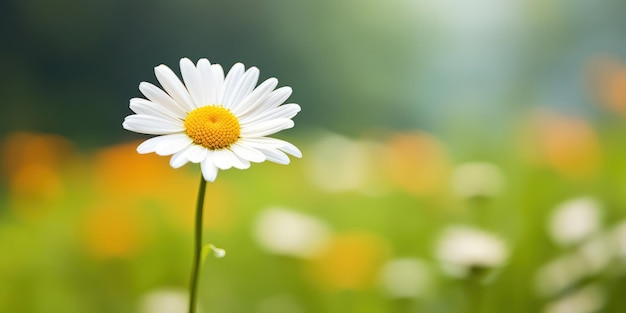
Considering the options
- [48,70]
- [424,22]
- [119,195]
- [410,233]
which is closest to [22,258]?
[119,195]

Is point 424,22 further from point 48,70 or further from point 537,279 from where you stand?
point 48,70

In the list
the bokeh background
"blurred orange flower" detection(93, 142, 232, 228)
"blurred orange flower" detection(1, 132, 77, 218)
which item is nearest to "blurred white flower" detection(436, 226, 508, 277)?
the bokeh background

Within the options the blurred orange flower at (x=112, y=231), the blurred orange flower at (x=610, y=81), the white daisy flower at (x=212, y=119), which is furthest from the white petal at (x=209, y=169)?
the blurred orange flower at (x=610, y=81)

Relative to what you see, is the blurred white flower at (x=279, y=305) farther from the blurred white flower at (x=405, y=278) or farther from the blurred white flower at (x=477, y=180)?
the blurred white flower at (x=477, y=180)

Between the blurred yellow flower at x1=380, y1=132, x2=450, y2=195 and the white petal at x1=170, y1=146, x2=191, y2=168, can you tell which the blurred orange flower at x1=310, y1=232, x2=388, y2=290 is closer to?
the blurred yellow flower at x1=380, y1=132, x2=450, y2=195

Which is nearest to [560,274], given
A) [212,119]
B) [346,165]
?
[346,165]

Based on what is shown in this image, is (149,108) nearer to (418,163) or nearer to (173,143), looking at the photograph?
(173,143)
